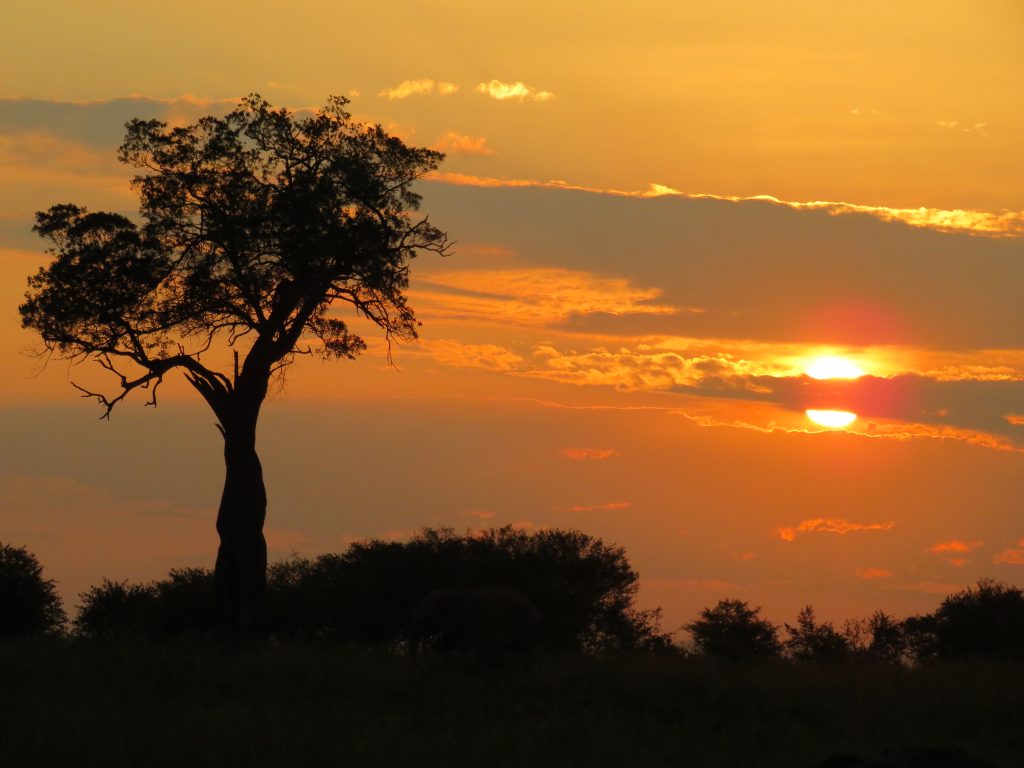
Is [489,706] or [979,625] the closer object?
[489,706]

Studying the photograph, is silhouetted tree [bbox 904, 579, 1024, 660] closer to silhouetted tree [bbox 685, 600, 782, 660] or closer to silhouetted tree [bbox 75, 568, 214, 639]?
silhouetted tree [bbox 685, 600, 782, 660]

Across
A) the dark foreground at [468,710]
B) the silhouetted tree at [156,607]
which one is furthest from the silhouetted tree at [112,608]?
the dark foreground at [468,710]

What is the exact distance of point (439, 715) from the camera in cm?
1938

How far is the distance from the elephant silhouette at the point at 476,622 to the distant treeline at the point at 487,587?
5.36 meters

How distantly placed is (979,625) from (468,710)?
60.0ft

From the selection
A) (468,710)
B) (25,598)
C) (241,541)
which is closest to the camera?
(468,710)

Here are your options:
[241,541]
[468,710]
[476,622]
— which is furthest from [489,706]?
[241,541]

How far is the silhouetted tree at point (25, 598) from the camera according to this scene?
132ft

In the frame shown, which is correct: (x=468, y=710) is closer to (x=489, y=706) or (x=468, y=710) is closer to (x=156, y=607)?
(x=489, y=706)

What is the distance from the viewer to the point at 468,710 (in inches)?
779

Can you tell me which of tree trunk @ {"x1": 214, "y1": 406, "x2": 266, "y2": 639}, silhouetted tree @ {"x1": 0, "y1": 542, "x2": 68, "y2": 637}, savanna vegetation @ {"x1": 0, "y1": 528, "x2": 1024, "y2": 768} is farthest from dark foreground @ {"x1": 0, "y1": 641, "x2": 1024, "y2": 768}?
silhouetted tree @ {"x1": 0, "y1": 542, "x2": 68, "y2": 637}

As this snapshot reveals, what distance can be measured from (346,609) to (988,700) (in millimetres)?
17764

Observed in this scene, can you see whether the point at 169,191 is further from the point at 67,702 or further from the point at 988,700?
the point at 988,700

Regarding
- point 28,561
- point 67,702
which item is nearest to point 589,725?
point 67,702
